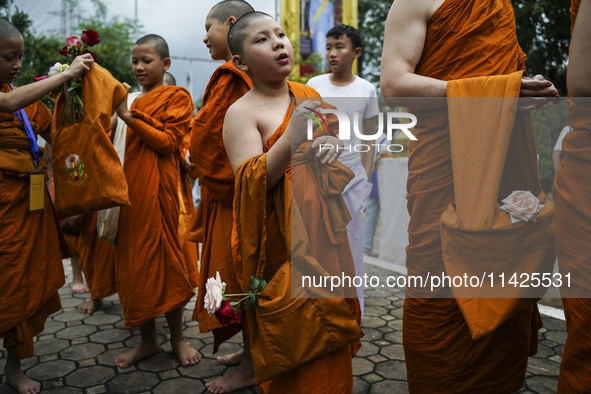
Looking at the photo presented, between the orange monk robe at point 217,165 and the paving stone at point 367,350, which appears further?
the paving stone at point 367,350

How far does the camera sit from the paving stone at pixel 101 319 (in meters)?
3.43

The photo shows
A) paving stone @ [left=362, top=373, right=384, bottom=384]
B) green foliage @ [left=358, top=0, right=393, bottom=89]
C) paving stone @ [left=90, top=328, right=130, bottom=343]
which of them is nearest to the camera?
paving stone @ [left=362, top=373, right=384, bottom=384]

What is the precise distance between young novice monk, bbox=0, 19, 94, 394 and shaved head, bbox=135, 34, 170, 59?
64cm

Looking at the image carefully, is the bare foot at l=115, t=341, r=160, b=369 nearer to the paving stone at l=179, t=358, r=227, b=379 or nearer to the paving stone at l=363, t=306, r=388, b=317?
the paving stone at l=179, t=358, r=227, b=379

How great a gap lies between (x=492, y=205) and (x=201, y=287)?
4.70 feet

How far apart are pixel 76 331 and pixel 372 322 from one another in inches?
80.1

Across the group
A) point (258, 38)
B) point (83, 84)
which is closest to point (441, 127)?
point (258, 38)

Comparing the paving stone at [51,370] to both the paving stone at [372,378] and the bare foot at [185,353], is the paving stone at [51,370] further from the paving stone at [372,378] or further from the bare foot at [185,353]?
the paving stone at [372,378]

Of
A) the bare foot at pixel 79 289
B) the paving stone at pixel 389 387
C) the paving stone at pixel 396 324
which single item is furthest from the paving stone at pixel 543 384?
the bare foot at pixel 79 289

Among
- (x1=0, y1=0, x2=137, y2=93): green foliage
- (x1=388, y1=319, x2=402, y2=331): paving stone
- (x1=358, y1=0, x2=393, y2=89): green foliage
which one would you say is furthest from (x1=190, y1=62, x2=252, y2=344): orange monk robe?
(x1=358, y1=0, x2=393, y2=89): green foliage

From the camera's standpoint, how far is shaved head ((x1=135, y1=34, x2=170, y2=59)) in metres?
2.94

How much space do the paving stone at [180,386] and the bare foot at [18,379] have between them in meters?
0.61

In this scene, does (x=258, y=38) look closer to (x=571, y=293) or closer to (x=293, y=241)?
(x=293, y=241)

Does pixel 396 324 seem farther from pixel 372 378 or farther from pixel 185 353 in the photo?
pixel 185 353
